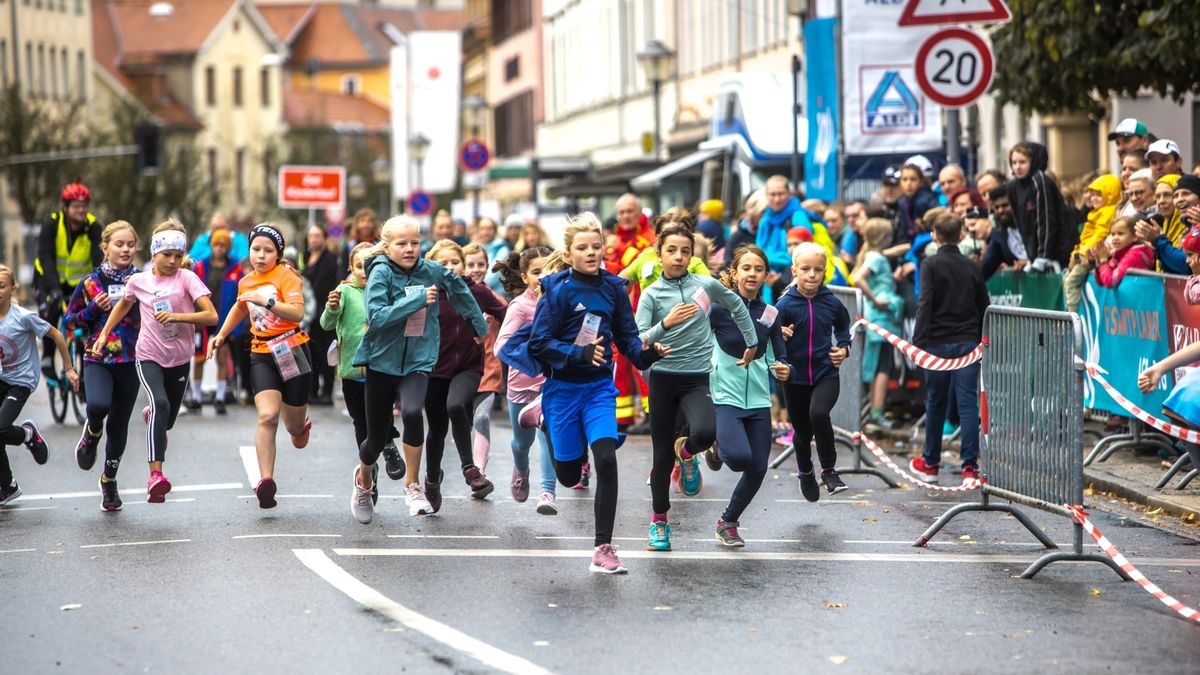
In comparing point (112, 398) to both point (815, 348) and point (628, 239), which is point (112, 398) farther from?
point (628, 239)

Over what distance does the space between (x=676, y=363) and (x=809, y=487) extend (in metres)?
2.16

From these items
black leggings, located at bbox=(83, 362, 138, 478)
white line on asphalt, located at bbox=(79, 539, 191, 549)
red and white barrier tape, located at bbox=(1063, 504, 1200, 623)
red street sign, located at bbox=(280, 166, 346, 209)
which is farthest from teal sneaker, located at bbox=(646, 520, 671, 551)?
red street sign, located at bbox=(280, 166, 346, 209)

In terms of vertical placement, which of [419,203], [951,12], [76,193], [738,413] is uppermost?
[951,12]

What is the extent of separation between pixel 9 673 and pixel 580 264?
383 cm

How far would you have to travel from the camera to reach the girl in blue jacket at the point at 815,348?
13.6 m

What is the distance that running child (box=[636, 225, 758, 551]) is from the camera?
11250 mm

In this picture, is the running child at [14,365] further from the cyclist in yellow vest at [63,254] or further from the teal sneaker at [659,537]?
the cyclist in yellow vest at [63,254]

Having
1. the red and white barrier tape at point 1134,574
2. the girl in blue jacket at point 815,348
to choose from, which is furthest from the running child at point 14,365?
the red and white barrier tape at point 1134,574

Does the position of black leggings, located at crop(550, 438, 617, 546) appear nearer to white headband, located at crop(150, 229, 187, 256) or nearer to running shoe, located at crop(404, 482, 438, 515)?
running shoe, located at crop(404, 482, 438, 515)

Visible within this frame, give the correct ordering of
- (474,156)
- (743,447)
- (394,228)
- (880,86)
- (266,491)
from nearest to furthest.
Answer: (743,447)
(394,228)
(266,491)
(880,86)
(474,156)

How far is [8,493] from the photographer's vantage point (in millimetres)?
13820

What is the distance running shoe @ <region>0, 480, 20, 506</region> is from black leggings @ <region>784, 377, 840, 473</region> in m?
5.00

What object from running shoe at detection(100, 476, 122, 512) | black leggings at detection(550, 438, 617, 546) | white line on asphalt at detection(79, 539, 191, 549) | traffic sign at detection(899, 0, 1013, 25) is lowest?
white line on asphalt at detection(79, 539, 191, 549)

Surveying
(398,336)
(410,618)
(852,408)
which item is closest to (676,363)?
(398,336)
